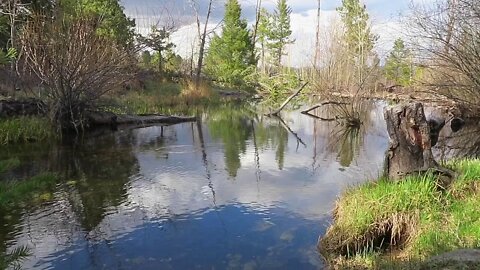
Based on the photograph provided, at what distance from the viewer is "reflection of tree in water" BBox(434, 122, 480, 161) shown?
9672 millimetres

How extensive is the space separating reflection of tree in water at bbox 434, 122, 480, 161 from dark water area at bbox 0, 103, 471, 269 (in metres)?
1.37

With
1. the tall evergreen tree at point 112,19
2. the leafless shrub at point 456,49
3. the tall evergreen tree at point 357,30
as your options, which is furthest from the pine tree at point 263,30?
the leafless shrub at point 456,49

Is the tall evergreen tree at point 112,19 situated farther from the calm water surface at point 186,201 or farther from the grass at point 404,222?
the grass at point 404,222

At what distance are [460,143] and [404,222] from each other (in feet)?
24.6

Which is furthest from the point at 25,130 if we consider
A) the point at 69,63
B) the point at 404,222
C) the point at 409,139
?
the point at 404,222

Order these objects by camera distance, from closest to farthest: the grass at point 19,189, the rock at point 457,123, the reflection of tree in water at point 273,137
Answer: the grass at point 19,189, the reflection of tree in water at point 273,137, the rock at point 457,123

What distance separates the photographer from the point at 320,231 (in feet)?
18.5

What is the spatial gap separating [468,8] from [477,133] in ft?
12.5

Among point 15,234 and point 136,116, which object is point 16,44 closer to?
point 136,116

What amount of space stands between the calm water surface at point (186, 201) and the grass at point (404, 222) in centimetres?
41

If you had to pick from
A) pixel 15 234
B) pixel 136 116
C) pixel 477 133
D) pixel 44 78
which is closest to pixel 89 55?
pixel 44 78

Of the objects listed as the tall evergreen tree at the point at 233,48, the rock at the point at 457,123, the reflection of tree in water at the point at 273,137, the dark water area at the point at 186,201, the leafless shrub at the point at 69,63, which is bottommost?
the dark water area at the point at 186,201

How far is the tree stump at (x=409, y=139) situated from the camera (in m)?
5.69

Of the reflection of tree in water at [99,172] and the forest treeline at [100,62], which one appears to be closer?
the reflection of tree in water at [99,172]
